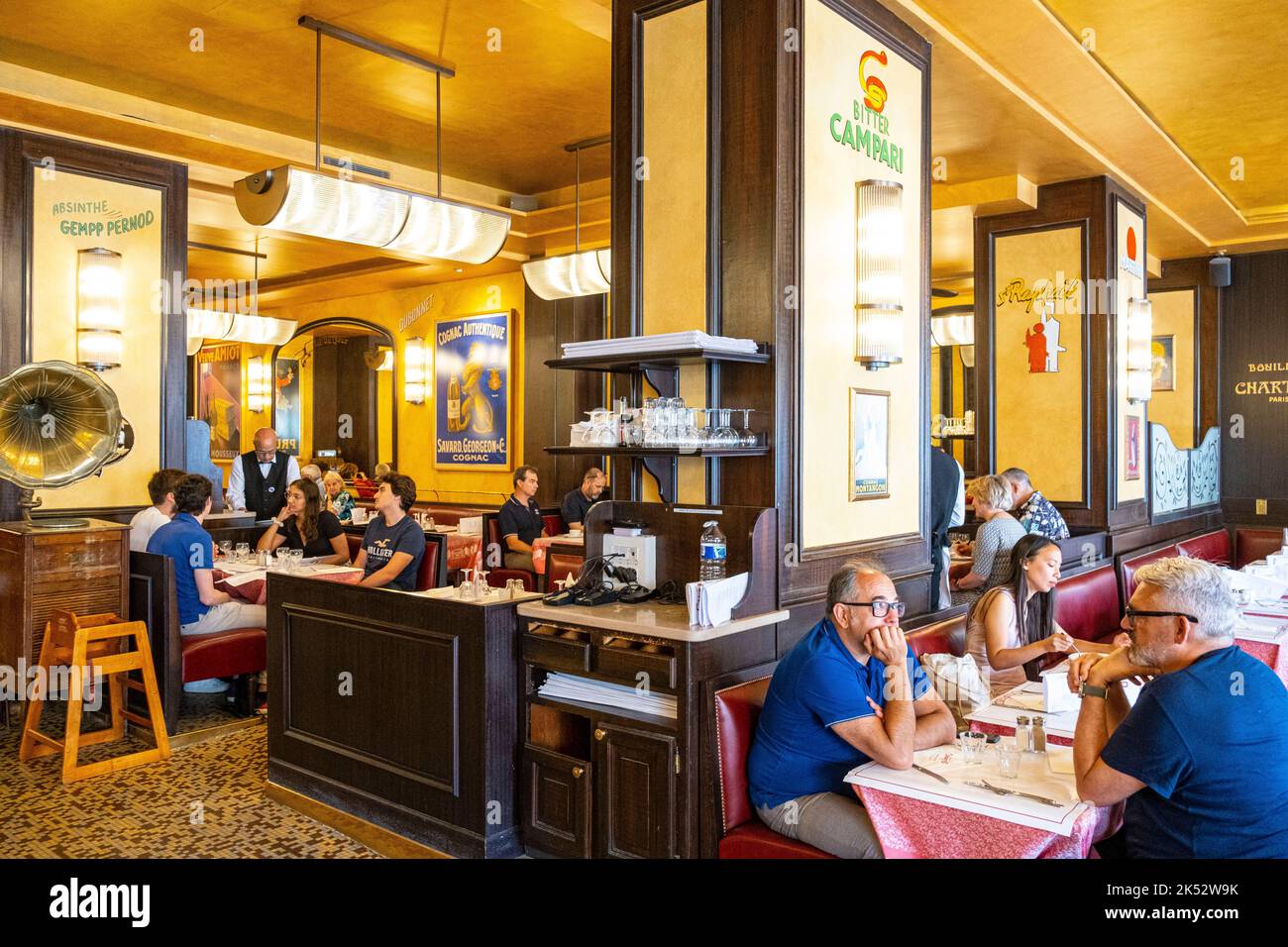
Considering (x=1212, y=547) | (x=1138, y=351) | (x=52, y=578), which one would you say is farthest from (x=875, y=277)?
(x=1212, y=547)

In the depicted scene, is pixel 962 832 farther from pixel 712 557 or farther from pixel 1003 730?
pixel 712 557

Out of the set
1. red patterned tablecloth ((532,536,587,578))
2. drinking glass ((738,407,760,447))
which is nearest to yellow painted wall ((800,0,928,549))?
drinking glass ((738,407,760,447))

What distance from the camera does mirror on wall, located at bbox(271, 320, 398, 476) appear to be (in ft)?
43.7

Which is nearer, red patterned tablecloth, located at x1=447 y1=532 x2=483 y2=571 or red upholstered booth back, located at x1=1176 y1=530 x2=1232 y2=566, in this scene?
red patterned tablecloth, located at x1=447 y1=532 x2=483 y2=571

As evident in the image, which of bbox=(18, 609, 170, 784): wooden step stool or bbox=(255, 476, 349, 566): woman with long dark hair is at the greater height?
bbox=(255, 476, 349, 566): woman with long dark hair

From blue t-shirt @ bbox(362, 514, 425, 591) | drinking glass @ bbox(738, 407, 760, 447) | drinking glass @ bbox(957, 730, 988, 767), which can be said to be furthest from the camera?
blue t-shirt @ bbox(362, 514, 425, 591)

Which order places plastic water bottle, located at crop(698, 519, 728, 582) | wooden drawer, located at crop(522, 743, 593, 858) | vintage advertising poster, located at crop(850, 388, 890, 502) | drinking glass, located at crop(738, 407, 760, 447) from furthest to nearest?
1. vintage advertising poster, located at crop(850, 388, 890, 502)
2. drinking glass, located at crop(738, 407, 760, 447)
3. plastic water bottle, located at crop(698, 519, 728, 582)
4. wooden drawer, located at crop(522, 743, 593, 858)

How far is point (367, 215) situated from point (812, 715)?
15.1 feet

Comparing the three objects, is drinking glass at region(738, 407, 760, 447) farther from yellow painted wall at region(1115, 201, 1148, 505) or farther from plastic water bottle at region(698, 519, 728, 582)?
yellow painted wall at region(1115, 201, 1148, 505)

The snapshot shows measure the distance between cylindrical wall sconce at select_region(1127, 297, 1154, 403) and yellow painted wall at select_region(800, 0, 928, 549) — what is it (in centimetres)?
383

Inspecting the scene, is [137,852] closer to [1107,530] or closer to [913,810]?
[913,810]

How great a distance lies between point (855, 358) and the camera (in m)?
4.36

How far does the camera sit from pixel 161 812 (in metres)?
4.38

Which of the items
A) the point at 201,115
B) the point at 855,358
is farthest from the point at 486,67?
the point at 855,358
